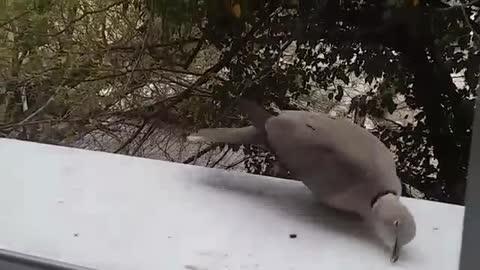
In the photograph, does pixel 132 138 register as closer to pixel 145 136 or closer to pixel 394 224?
pixel 145 136

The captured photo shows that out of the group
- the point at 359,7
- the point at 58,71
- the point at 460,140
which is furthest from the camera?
the point at 58,71

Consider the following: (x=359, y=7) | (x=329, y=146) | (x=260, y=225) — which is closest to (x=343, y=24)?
(x=359, y=7)

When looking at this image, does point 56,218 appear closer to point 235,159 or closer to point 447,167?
point 235,159

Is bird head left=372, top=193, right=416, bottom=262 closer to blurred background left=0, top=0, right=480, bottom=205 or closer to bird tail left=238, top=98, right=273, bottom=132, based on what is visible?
blurred background left=0, top=0, right=480, bottom=205

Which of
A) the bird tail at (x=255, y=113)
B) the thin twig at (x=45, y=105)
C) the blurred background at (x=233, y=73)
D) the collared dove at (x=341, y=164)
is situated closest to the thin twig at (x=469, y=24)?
the blurred background at (x=233, y=73)

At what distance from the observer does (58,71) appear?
0.94 metres

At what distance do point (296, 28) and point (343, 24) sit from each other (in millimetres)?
67

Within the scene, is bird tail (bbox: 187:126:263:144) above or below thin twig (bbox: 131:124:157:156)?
above

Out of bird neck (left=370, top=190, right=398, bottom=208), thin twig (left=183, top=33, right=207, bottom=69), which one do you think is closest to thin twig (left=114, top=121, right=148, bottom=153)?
thin twig (left=183, top=33, right=207, bottom=69)

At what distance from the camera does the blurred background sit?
2.39 feet

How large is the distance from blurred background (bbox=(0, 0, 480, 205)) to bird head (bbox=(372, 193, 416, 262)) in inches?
1.5

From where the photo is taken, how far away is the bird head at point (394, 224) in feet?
2.09

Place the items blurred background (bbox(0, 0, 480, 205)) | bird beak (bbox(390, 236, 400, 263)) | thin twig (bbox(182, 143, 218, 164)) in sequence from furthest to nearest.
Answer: thin twig (bbox(182, 143, 218, 164)), blurred background (bbox(0, 0, 480, 205)), bird beak (bbox(390, 236, 400, 263))

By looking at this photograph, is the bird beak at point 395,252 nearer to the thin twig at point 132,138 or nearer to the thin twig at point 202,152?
the thin twig at point 202,152
